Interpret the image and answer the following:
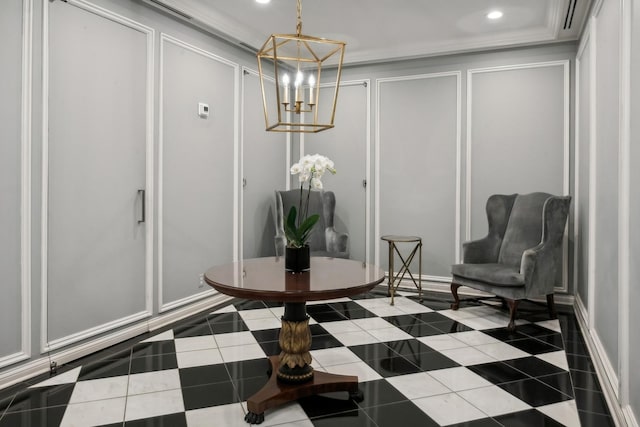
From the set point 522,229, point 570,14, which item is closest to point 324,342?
point 522,229

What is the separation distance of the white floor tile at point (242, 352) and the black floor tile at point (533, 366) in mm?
1637

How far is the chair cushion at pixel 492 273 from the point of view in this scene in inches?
145

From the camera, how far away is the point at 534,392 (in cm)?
255

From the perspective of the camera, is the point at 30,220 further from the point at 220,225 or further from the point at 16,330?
the point at 220,225

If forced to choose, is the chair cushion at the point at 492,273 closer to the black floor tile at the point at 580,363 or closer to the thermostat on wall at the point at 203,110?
the black floor tile at the point at 580,363

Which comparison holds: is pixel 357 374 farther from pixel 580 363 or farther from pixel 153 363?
pixel 580 363

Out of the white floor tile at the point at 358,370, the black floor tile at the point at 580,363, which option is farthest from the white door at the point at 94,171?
the black floor tile at the point at 580,363

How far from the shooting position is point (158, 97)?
3.66m

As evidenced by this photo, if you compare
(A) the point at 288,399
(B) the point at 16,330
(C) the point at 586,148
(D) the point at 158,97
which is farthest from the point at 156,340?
(C) the point at 586,148

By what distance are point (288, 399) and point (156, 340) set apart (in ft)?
4.88

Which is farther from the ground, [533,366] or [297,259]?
[297,259]

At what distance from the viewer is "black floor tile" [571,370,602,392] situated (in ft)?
8.58

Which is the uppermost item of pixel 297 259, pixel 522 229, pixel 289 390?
pixel 522 229

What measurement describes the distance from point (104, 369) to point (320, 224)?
2754 mm
